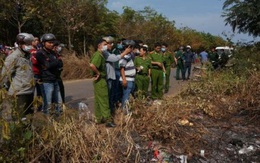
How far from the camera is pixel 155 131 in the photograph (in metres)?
5.32

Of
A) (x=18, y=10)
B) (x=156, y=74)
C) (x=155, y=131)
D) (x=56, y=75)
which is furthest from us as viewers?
(x=18, y=10)

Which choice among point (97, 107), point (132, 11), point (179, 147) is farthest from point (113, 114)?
point (132, 11)

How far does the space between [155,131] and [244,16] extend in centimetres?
871

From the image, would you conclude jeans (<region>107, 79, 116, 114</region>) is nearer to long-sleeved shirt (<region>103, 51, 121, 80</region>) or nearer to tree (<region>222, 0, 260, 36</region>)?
long-sleeved shirt (<region>103, 51, 121, 80</region>)

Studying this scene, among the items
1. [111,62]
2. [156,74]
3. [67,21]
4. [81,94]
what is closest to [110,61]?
[111,62]

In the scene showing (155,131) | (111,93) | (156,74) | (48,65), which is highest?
(48,65)

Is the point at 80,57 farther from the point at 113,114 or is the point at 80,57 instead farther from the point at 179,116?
the point at 179,116

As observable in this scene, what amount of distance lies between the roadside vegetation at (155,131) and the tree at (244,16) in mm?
4222

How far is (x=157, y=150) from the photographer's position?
505 centimetres

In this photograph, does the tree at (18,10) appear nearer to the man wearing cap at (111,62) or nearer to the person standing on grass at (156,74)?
the person standing on grass at (156,74)

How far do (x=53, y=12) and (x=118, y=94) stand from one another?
1562 centimetres

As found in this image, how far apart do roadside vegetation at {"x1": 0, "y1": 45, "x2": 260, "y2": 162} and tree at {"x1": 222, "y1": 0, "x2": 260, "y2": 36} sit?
13.9 ft

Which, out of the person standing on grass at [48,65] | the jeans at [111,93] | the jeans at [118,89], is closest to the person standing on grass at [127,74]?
the jeans at [118,89]

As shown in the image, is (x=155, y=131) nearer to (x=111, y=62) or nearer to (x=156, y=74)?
(x=111, y=62)
